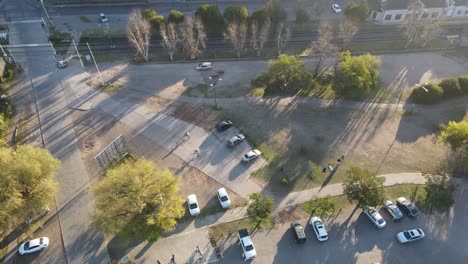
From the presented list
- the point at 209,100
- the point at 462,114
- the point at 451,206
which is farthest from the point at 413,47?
the point at 209,100

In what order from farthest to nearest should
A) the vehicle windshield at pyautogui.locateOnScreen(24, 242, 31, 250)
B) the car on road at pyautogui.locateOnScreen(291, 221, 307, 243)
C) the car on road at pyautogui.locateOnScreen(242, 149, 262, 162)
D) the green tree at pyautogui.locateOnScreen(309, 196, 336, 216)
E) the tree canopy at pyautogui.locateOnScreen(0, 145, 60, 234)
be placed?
the car on road at pyautogui.locateOnScreen(242, 149, 262, 162) < the green tree at pyautogui.locateOnScreen(309, 196, 336, 216) < the car on road at pyautogui.locateOnScreen(291, 221, 307, 243) < the vehicle windshield at pyautogui.locateOnScreen(24, 242, 31, 250) < the tree canopy at pyautogui.locateOnScreen(0, 145, 60, 234)

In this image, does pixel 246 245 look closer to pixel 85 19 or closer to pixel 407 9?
pixel 85 19

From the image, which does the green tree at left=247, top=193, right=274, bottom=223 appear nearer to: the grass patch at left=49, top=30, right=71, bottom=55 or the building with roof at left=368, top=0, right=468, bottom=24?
the grass patch at left=49, top=30, right=71, bottom=55

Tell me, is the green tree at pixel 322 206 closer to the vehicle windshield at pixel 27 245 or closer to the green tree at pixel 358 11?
the vehicle windshield at pixel 27 245

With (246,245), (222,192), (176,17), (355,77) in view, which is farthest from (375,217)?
(176,17)

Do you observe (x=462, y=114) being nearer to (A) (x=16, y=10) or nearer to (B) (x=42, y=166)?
(B) (x=42, y=166)

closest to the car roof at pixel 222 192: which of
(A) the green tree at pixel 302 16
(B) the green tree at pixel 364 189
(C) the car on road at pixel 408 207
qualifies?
(B) the green tree at pixel 364 189

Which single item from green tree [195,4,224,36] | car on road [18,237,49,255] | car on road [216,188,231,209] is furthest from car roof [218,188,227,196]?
green tree [195,4,224,36]
